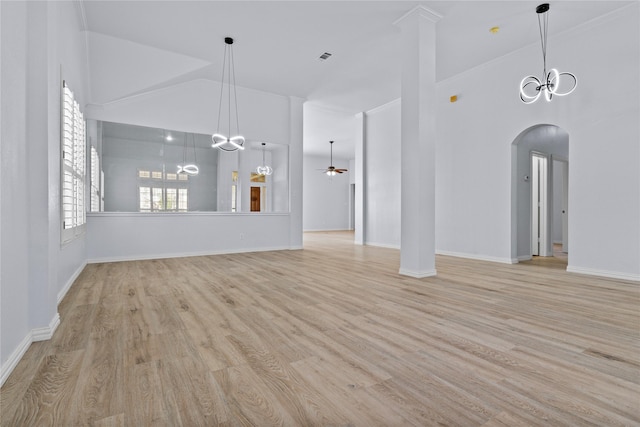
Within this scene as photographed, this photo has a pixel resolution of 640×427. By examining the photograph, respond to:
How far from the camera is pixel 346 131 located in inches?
401

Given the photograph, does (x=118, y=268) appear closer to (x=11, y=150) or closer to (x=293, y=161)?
(x=11, y=150)

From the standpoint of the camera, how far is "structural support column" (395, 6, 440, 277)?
4.02 meters

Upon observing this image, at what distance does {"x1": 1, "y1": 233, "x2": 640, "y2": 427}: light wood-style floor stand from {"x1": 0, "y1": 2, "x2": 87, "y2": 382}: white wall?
0.72 ft

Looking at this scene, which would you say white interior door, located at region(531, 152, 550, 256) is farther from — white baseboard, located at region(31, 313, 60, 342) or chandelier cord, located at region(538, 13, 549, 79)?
white baseboard, located at region(31, 313, 60, 342)

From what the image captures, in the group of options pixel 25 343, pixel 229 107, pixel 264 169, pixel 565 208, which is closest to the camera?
pixel 25 343

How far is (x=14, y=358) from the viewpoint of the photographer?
1659mm

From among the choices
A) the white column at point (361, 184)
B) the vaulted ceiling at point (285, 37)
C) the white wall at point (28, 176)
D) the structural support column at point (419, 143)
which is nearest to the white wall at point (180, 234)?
the vaulted ceiling at point (285, 37)

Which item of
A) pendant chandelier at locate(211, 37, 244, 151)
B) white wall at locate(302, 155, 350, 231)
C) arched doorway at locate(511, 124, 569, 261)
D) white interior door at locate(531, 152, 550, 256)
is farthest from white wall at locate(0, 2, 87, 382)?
white wall at locate(302, 155, 350, 231)

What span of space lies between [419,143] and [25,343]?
4.12 m

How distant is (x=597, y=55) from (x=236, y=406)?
19.3 ft

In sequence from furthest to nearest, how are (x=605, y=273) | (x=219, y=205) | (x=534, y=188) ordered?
(x=219, y=205) < (x=534, y=188) < (x=605, y=273)

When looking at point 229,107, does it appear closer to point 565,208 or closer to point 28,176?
point 28,176

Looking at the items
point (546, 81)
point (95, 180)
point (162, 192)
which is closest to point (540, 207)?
point (546, 81)

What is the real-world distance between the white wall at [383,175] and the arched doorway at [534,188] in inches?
102
